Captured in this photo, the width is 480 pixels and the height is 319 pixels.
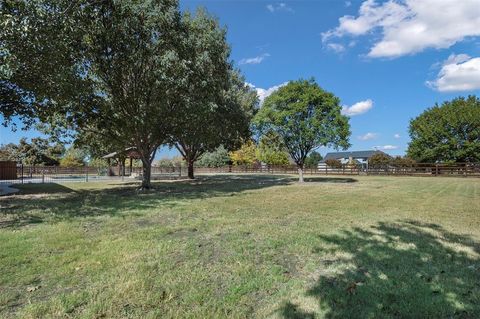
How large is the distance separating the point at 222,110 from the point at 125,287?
17.9 metres

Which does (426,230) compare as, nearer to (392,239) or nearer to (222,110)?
(392,239)

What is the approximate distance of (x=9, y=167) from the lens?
81.0 ft

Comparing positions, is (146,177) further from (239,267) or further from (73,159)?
(73,159)

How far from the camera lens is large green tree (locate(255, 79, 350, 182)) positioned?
67.1 feet

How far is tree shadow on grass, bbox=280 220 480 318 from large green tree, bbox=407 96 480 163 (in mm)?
36572

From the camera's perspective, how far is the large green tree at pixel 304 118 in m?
20.4

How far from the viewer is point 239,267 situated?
13.3 feet

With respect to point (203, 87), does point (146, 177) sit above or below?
below

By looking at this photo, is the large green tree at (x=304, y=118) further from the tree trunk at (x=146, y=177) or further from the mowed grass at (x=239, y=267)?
the mowed grass at (x=239, y=267)

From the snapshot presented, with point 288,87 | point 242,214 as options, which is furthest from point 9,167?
point 242,214

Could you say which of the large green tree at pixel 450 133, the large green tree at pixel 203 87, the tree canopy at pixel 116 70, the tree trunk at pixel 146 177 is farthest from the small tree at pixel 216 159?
the tree trunk at pixel 146 177

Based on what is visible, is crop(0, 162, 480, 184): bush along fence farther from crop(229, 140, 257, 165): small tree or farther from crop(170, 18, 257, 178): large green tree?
crop(170, 18, 257, 178): large green tree

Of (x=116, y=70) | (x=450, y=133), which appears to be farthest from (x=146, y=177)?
(x=450, y=133)

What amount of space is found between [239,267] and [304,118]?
17979 millimetres
